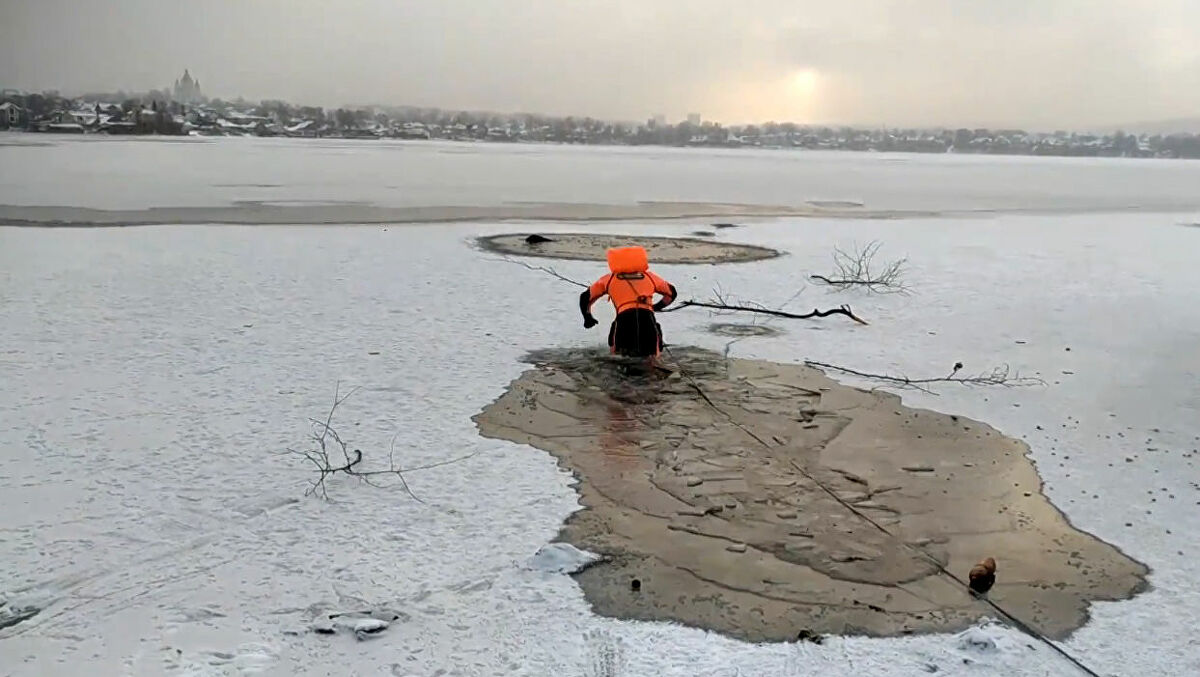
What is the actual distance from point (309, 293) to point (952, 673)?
9099 millimetres

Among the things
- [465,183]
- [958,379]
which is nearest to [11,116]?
[465,183]

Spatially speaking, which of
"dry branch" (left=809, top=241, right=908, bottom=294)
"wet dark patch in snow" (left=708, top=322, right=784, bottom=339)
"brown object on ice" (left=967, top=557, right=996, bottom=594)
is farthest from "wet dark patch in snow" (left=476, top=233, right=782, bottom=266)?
"brown object on ice" (left=967, top=557, right=996, bottom=594)

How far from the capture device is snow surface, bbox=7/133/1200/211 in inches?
996

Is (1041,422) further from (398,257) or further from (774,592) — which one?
(398,257)

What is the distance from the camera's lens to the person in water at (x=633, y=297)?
8.02 meters

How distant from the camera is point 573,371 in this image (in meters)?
8.01

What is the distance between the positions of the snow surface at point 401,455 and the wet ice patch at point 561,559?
0.08 m

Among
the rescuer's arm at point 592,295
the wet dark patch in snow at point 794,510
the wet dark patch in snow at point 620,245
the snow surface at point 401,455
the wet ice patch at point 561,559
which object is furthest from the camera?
the wet dark patch in snow at point 620,245

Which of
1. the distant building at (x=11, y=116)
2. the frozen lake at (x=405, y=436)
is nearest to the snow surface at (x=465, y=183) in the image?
the distant building at (x=11, y=116)

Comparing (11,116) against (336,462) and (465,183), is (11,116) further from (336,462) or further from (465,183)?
(336,462)

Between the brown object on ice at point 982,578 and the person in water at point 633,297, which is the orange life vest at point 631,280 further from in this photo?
the brown object on ice at point 982,578

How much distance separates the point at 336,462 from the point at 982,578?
143 inches

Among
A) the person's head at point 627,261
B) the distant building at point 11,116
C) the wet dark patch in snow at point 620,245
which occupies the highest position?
the distant building at point 11,116

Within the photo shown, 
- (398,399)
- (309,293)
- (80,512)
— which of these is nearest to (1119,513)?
(398,399)
